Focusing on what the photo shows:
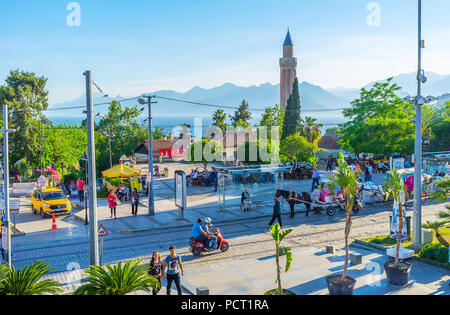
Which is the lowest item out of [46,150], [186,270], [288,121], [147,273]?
[186,270]

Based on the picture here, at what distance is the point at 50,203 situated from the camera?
24641mm

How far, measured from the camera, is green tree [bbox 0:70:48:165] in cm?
4978

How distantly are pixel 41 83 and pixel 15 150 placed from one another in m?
12.0

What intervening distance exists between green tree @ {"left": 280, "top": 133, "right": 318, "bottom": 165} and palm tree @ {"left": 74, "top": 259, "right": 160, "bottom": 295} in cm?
3036

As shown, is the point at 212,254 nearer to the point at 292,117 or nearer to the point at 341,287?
the point at 341,287

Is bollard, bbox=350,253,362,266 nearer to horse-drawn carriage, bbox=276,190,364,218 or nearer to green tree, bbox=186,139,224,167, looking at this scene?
horse-drawn carriage, bbox=276,190,364,218

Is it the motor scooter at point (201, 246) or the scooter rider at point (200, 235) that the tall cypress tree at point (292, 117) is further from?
the scooter rider at point (200, 235)

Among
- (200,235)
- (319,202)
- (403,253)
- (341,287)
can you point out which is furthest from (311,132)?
(341,287)

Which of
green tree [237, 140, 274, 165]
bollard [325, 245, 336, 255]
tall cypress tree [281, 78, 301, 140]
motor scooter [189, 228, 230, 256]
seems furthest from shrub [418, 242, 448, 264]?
tall cypress tree [281, 78, 301, 140]
